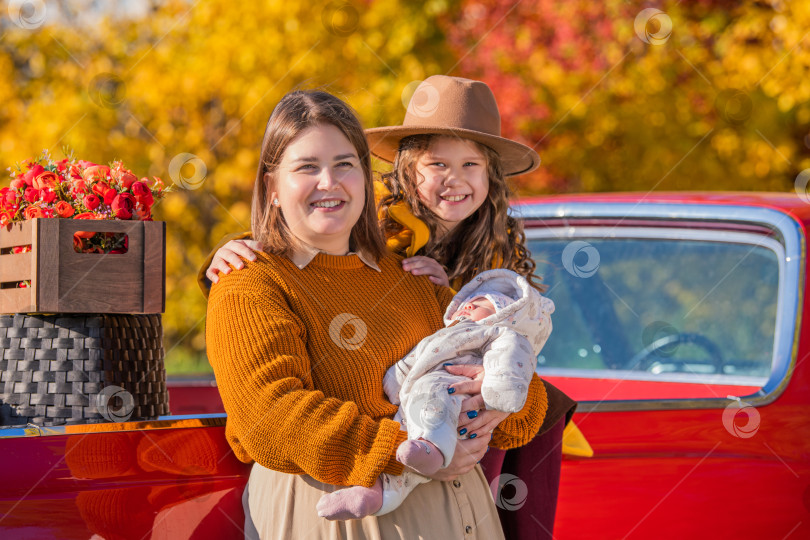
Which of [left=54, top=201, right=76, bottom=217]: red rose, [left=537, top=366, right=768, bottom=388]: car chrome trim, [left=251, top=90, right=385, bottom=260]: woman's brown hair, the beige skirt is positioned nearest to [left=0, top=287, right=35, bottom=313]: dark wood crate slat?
[left=54, top=201, right=76, bottom=217]: red rose

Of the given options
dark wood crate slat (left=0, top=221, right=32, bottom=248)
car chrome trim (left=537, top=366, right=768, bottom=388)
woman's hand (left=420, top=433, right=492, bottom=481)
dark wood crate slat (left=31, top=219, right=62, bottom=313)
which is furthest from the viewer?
car chrome trim (left=537, top=366, right=768, bottom=388)

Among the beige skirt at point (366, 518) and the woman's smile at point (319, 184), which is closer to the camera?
the beige skirt at point (366, 518)

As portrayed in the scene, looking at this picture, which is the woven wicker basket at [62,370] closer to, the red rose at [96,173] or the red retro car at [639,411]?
the red retro car at [639,411]

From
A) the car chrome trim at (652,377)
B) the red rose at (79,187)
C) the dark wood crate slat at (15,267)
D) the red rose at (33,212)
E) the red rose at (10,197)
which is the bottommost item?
the car chrome trim at (652,377)

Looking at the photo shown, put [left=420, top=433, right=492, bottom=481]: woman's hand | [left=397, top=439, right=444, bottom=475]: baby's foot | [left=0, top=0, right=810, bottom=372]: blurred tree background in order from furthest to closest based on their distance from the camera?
1. [left=0, top=0, right=810, bottom=372]: blurred tree background
2. [left=420, top=433, right=492, bottom=481]: woman's hand
3. [left=397, top=439, right=444, bottom=475]: baby's foot

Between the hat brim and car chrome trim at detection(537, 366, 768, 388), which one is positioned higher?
the hat brim

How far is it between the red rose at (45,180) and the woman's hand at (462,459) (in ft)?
4.45

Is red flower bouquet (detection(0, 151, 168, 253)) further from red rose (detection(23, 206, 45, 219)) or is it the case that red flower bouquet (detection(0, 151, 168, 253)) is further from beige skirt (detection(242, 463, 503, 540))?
beige skirt (detection(242, 463, 503, 540))

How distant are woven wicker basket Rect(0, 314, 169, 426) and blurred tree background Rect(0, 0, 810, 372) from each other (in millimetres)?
5105

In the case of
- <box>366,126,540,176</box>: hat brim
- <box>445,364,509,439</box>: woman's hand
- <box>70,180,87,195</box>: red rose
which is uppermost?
<box>366,126,540,176</box>: hat brim

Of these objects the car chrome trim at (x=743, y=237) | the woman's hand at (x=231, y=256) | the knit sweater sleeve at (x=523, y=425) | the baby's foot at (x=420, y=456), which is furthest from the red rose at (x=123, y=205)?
the car chrome trim at (x=743, y=237)

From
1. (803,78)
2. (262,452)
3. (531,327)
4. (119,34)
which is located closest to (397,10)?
(119,34)

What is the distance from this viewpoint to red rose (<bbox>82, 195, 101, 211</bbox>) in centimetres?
265

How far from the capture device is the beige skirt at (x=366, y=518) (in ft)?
7.52
